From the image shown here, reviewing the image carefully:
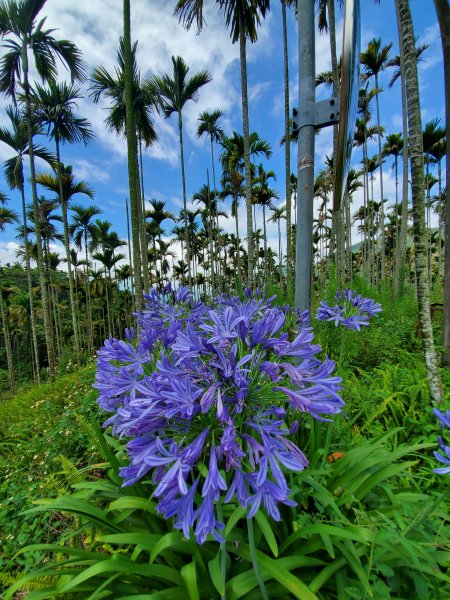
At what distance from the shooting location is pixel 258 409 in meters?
1.05

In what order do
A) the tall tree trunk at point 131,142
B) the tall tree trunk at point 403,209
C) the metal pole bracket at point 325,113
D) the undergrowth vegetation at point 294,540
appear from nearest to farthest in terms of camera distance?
1. the undergrowth vegetation at point 294,540
2. the metal pole bracket at point 325,113
3. the tall tree trunk at point 131,142
4. the tall tree trunk at point 403,209

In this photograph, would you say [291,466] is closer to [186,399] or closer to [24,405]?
[186,399]

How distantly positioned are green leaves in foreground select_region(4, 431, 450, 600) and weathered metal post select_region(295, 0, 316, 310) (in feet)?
3.30

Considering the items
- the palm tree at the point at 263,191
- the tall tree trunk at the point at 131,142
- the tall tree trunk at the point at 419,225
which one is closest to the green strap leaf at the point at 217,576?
the tall tree trunk at the point at 419,225

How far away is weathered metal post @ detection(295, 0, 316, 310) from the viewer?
168 cm

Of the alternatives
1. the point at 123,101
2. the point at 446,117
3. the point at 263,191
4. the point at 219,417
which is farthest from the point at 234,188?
the point at 219,417

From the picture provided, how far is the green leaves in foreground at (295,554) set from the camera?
97 centimetres

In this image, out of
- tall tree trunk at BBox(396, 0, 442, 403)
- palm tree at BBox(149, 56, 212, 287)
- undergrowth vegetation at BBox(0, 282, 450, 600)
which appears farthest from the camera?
palm tree at BBox(149, 56, 212, 287)

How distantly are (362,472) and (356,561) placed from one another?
1.36 feet

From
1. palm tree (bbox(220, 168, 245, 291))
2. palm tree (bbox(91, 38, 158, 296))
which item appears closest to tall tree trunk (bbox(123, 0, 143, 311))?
palm tree (bbox(91, 38, 158, 296))

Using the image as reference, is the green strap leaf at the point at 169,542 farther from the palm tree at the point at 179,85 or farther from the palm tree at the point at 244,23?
the palm tree at the point at 179,85

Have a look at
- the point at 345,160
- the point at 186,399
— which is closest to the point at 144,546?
the point at 186,399

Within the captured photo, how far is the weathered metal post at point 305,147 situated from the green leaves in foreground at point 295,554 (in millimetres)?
1007

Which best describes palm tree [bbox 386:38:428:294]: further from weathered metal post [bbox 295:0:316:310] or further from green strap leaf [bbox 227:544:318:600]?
green strap leaf [bbox 227:544:318:600]
